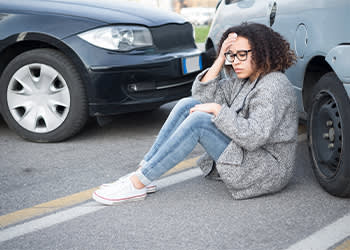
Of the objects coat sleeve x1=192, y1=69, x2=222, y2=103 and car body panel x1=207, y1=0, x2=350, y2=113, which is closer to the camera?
car body panel x1=207, y1=0, x2=350, y2=113

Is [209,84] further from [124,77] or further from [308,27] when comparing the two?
[124,77]

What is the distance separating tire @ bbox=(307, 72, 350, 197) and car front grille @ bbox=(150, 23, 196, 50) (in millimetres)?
1766

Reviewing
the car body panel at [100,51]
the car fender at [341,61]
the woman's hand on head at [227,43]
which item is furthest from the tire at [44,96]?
the car fender at [341,61]

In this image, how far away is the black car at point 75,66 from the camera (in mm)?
4246

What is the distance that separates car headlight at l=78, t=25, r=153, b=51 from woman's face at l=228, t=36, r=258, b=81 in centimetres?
147

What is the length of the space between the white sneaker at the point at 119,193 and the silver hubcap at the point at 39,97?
1.43 m

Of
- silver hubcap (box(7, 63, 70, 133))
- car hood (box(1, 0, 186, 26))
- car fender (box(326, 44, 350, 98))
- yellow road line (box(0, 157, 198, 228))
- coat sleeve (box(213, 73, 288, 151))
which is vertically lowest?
yellow road line (box(0, 157, 198, 228))

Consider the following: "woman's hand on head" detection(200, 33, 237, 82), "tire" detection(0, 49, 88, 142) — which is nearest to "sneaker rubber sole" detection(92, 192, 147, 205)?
"woman's hand on head" detection(200, 33, 237, 82)

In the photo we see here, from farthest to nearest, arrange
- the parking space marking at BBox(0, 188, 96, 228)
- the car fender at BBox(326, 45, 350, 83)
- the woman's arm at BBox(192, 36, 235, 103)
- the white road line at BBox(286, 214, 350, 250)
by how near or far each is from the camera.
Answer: the woman's arm at BBox(192, 36, 235, 103) < the parking space marking at BBox(0, 188, 96, 228) < the car fender at BBox(326, 45, 350, 83) < the white road line at BBox(286, 214, 350, 250)

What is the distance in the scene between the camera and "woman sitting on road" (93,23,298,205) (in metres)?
2.85

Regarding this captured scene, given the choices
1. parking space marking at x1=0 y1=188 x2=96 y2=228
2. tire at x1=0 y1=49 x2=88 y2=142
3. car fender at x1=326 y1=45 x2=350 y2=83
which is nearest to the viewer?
car fender at x1=326 y1=45 x2=350 y2=83

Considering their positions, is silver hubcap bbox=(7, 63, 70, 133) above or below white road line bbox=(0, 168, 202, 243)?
above

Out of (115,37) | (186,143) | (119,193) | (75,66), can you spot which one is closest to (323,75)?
(186,143)

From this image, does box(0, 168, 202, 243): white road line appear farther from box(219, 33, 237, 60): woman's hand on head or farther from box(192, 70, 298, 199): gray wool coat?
box(219, 33, 237, 60): woman's hand on head
